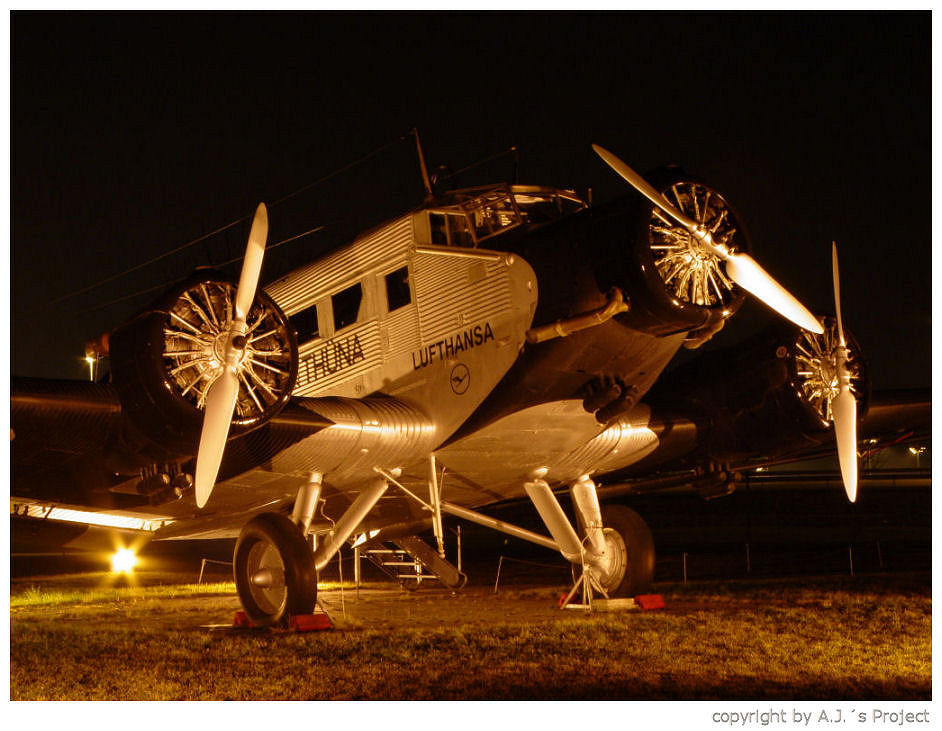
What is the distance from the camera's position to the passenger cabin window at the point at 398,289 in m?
12.2

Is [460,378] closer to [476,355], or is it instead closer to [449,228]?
[476,355]

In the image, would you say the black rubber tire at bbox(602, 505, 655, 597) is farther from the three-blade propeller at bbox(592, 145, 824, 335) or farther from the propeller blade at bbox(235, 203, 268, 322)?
the propeller blade at bbox(235, 203, 268, 322)

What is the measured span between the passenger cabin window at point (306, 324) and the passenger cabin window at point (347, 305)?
464 millimetres

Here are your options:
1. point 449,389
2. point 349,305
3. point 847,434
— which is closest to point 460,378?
point 449,389

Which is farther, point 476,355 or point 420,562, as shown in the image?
point 420,562

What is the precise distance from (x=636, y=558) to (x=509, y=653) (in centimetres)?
394

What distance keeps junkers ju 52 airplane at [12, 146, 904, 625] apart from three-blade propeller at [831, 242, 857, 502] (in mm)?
36

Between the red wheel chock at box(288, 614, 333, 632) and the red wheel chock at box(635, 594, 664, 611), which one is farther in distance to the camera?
the red wheel chock at box(635, 594, 664, 611)

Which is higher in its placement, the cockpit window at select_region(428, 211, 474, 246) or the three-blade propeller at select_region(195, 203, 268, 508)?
the cockpit window at select_region(428, 211, 474, 246)

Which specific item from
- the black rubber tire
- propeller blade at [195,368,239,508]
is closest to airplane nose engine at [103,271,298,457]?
propeller blade at [195,368,239,508]

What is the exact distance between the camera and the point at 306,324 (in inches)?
541

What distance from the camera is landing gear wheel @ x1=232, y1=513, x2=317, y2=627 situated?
11.2 meters

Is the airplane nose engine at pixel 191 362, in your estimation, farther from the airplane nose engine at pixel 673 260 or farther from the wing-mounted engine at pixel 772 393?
the wing-mounted engine at pixel 772 393

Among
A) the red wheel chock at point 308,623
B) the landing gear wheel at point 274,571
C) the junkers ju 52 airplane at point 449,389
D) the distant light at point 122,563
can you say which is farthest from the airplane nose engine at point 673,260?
the distant light at point 122,563
